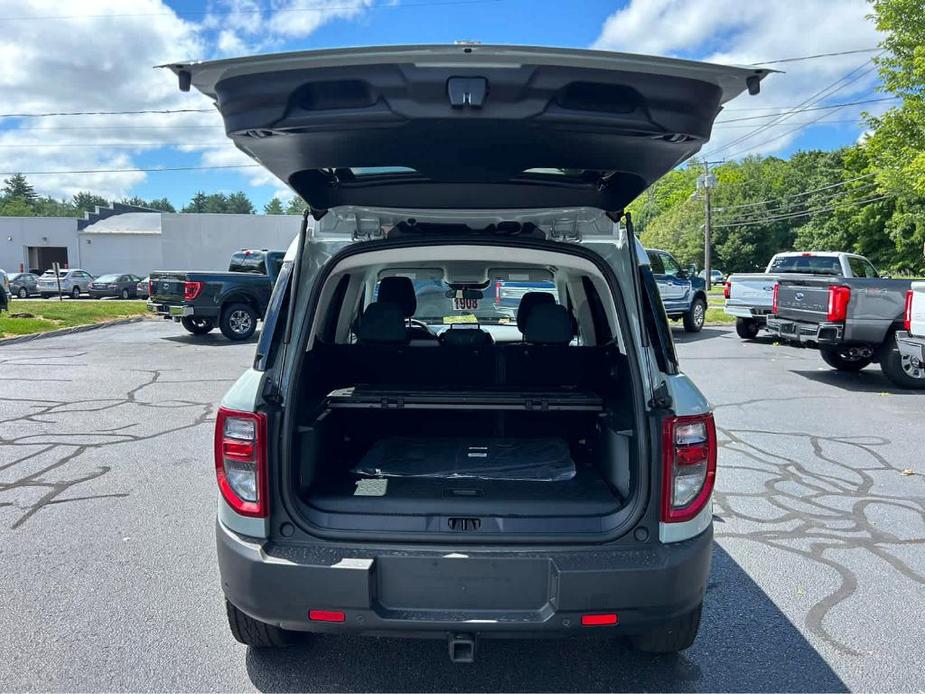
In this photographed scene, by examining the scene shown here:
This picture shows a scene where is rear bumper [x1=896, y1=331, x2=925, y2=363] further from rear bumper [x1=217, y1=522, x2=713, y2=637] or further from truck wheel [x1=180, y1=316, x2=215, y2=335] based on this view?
truck wheel [x1=180, y1=316, x2=215, y2=335]

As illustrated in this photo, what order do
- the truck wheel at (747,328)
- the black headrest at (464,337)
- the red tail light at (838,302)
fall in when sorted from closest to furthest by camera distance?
the black headrest at (464,337)
the red tail light at (838,302)
the truck wheel at (747,328)

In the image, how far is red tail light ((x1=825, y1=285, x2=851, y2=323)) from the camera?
9172 mm

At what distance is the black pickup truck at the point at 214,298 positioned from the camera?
14.0 metres

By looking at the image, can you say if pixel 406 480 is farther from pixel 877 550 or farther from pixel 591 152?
pixel 877 550

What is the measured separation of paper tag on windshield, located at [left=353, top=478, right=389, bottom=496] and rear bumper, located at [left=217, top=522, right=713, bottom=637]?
15.6 inches

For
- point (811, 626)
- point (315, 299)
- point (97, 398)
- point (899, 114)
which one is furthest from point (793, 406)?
point (899, 114)

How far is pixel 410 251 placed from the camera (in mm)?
2918

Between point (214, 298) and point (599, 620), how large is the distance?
44.1ft

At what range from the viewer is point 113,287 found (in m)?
34.1

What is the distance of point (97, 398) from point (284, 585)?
720 centimetres

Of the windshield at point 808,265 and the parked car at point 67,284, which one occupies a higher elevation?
the windshield at point 808,265

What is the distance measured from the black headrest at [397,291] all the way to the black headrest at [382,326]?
21.5 inches

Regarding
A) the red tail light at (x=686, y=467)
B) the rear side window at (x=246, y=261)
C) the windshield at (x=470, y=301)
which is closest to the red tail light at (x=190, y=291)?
the rear side window at (x=246, y=261)

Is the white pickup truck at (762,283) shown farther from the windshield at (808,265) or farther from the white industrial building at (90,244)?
the white industrial building at (90,244)
